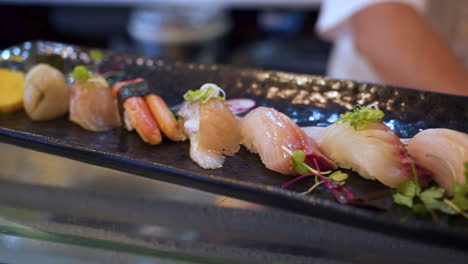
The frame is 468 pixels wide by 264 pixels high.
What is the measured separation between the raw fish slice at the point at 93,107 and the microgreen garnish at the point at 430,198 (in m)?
1.25

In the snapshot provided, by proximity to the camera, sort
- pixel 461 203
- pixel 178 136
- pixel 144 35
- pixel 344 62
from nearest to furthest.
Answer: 1. pixel 461 203
2. pixel 178 136
3. pixel 344 62
4. pixel 144 35

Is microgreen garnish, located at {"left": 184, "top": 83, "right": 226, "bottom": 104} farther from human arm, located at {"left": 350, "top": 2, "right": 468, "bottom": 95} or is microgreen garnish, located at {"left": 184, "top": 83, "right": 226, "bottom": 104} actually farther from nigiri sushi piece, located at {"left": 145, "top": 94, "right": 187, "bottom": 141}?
human arm, located at {"left": 350, "top": 2, "right": 468, "bottom": 95}

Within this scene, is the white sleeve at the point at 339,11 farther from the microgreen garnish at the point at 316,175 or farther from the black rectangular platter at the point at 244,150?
the microgreen garnish at the point at 316,175

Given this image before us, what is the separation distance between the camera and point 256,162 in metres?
1.59

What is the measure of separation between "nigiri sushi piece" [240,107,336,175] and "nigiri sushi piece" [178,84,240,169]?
7 centimetres

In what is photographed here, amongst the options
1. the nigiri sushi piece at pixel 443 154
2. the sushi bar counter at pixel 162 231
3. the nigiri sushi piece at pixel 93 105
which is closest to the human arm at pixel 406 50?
the nigiri sushi piece at pixel 443 154

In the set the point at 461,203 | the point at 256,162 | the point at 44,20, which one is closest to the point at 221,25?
the point at 44,20

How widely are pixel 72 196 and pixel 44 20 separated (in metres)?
4.71

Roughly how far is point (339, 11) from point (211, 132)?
1.42 m

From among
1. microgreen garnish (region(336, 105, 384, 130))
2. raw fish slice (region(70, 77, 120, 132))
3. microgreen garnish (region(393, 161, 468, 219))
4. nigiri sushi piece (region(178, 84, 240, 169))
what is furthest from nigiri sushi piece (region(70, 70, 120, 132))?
microgreen garnish (region(393, 161, 468, 219))

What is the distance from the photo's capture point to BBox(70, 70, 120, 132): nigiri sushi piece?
6.21 feet

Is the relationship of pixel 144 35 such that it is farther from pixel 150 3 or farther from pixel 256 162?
pixel 256 162

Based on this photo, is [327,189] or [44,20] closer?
[327,189]

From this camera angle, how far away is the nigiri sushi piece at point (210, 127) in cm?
160
